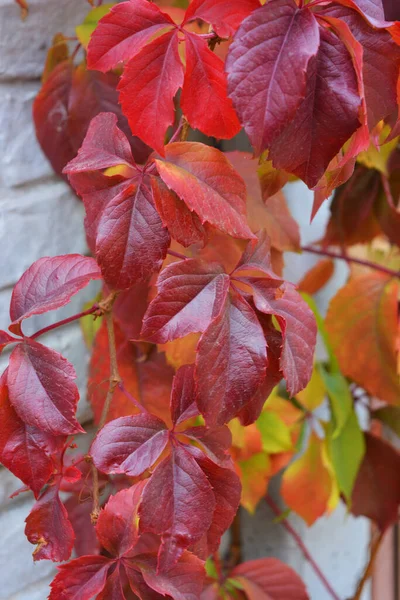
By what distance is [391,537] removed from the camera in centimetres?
124

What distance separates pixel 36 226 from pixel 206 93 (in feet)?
0.84

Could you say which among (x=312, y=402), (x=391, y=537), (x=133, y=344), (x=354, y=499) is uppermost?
(x=133, y=344)

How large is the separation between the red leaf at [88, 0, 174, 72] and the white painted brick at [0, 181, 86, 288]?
22 centimetres

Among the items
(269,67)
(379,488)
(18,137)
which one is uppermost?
(269,67)

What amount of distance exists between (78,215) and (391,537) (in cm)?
99

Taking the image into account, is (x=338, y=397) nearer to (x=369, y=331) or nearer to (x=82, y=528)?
(x=369, y=331)

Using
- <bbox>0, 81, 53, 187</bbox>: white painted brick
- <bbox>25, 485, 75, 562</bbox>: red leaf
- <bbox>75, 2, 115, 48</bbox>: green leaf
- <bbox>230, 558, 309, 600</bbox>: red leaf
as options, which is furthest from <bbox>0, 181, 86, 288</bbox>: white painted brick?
<bbox>230, 558, 309, 600</bbox>: red leaf

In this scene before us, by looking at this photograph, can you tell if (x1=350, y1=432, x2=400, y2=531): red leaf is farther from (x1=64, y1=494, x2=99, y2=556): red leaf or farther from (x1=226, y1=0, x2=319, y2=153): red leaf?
(x1=226, y1=0, x2=319, y2=153): red leaf

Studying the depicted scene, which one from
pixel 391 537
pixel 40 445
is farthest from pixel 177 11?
pixel 391 537

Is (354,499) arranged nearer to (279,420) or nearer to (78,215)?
(279,420)

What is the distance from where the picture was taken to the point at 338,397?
692 millimetres

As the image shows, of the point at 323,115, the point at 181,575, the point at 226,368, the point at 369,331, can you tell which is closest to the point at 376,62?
the point at 323,115

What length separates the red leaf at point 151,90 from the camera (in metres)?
0.30

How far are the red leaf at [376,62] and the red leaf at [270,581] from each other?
45cm
